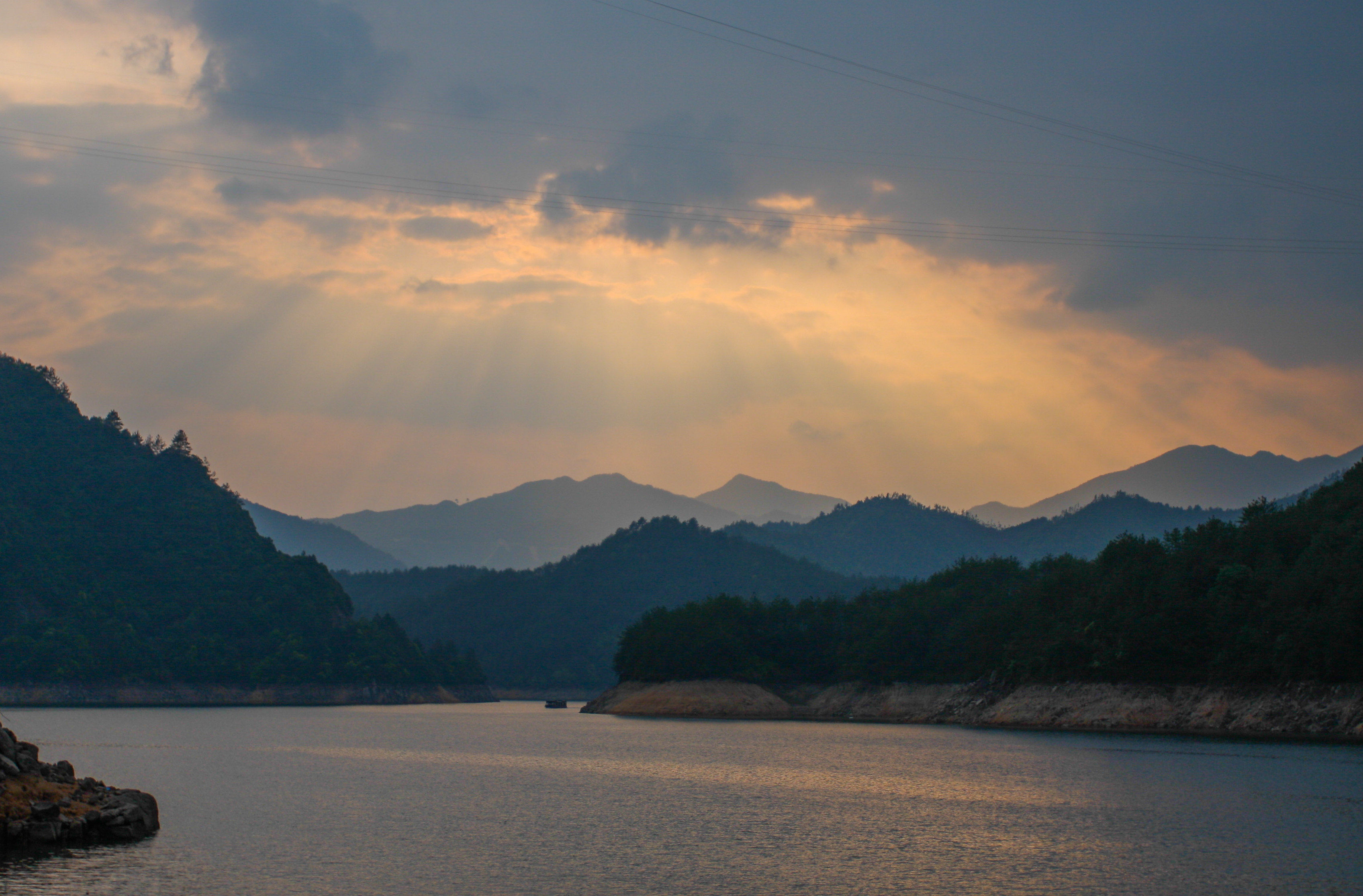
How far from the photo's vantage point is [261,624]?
608ft

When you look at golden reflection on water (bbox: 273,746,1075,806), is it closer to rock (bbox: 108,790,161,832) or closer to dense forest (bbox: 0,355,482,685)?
rock (bbox: 108,790,161,832)

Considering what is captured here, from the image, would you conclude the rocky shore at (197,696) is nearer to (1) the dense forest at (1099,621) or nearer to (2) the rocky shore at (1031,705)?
(2) the rocky shore at (1031,705)

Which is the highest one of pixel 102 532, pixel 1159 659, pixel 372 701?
pixel 102 532

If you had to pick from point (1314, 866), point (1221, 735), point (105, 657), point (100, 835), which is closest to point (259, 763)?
point (100, 835)

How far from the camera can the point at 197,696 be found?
6590 inches

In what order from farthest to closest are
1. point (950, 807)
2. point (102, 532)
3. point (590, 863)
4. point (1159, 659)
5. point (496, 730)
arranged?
1. point (102, 532)
2. point (496, 730)
3. point (1159, 659)
4. point (950, 807)
5. point (590, 863)

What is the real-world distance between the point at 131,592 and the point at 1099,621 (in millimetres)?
146126

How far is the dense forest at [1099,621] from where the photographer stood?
80.8 m

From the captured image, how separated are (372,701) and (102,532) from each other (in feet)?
171

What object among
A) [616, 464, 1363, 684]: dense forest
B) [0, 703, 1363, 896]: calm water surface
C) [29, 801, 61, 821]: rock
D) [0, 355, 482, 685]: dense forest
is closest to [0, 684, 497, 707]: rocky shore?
[0, 355, 482, 685]: dense forest

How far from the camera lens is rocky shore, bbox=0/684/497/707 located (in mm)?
151000

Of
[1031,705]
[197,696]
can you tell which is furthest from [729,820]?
[197,696]

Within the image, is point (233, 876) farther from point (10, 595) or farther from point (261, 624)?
point (261, 624)

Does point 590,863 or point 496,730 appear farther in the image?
point 496,730
